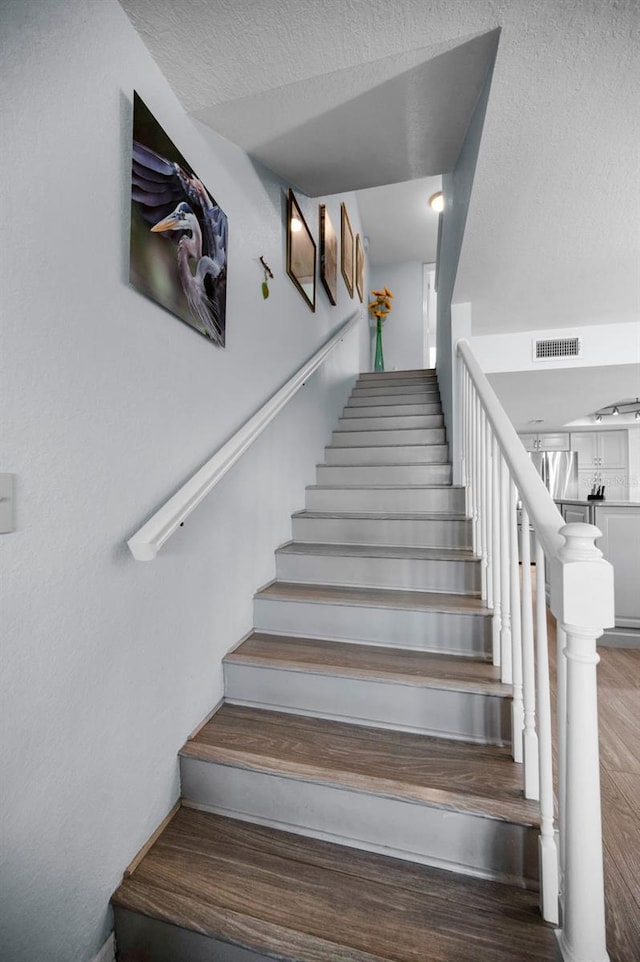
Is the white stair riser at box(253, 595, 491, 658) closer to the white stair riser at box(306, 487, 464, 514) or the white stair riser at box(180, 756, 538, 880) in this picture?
the white stair riser at box(180, 756, 538, 880)

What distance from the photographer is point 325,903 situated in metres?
0.96

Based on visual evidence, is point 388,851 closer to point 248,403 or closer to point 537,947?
point 537,947

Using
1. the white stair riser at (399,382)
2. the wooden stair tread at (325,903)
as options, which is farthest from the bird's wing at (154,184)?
the white stair riser at (399,382)

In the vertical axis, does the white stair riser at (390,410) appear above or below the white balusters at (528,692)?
above

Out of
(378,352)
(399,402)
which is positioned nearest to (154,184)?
(399,402)

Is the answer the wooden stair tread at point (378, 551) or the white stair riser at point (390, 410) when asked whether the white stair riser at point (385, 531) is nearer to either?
the wooden stair tread at point (378, 551)

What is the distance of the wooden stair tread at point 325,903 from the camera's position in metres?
0.87

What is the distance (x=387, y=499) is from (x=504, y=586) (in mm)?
1152

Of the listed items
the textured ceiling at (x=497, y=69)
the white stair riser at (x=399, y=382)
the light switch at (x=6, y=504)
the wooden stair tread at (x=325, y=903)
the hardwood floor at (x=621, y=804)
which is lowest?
the hardwood floor at (x=621, y=804)

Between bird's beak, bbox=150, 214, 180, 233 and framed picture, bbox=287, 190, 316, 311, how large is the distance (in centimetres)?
105

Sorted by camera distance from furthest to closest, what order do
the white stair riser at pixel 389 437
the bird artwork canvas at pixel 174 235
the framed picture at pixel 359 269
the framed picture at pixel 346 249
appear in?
1. the framed picture at pixel 359 269
2. the framed picture at pixel 346 249
3. the white stair riser at pixel 389 437
4. the bird artwork canvas at pixel 174 235

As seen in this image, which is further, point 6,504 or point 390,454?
point 390,454

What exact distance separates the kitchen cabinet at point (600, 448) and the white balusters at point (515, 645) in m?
7.01

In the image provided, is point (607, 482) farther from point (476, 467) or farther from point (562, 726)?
point (562, 726)
